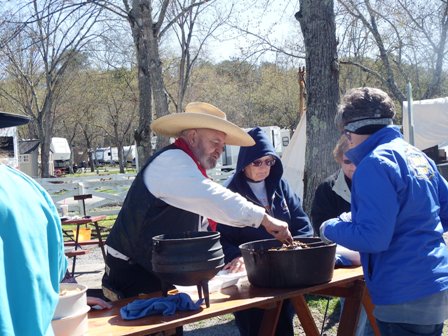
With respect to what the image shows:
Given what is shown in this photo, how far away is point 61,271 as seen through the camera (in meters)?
1.66

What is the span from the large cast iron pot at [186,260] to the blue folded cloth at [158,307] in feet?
0.27

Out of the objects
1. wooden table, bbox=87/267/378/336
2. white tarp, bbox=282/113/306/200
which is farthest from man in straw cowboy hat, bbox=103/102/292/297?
white tarp, bbox=282/113/306/200

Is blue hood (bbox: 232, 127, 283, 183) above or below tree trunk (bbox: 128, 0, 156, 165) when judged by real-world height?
below

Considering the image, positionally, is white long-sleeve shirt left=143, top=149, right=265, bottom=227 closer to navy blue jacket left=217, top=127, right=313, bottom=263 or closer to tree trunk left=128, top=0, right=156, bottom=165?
navy blue jacket left=217, top=127, right=313, bottom=263

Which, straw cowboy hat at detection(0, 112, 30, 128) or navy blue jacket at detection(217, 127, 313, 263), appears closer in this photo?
straw cowboy hat at detection(0, 112, 30, 128)

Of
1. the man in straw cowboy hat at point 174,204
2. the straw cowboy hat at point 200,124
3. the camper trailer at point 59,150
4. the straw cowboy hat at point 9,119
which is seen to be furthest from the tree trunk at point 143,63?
the camper trailer at point 59,150

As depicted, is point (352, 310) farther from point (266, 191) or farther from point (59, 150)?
point (59, 150)

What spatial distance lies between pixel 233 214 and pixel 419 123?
39.2 ft

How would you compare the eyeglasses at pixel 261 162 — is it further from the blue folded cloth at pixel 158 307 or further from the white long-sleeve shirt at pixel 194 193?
the blue folded cloth at pixel 158 307

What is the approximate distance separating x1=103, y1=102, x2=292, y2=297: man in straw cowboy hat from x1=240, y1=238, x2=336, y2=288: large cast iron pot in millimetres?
171

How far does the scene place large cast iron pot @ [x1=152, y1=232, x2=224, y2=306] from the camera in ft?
8.23

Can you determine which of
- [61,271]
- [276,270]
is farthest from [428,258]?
[61,271]

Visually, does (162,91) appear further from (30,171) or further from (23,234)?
(30,171)

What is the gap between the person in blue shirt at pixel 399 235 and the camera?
240 cm
